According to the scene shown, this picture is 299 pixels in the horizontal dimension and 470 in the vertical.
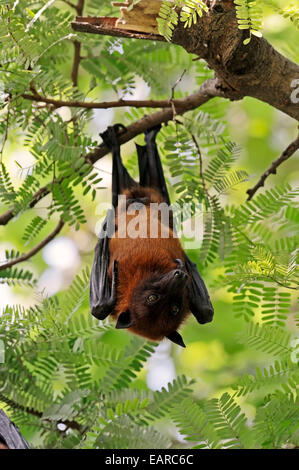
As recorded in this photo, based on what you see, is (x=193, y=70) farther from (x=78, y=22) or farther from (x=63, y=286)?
(x=63, y=286)

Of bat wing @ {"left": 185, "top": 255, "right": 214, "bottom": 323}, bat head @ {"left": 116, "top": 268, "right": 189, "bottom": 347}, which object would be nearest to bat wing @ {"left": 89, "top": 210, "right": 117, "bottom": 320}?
bat head @ {"left": 116, "top": 268, "right": 189, "bottom": 347}

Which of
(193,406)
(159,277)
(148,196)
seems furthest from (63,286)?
(193,406)

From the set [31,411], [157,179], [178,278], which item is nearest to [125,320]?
[178,278]

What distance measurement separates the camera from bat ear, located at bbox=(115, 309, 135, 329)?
4.72 metres

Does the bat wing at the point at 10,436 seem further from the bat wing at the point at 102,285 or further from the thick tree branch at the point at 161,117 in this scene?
the thick tree branch at the point at 161,117

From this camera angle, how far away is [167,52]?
210 inches

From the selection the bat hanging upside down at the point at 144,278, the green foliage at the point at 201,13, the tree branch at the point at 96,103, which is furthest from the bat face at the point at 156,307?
the green foliage at the point at 201,13

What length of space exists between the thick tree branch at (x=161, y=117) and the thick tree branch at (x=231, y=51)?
21cm

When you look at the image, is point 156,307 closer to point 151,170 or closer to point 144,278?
point 144,278

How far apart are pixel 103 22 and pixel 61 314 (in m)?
1.87

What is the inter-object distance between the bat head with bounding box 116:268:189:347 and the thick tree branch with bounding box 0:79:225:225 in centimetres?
101

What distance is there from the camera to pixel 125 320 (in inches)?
190

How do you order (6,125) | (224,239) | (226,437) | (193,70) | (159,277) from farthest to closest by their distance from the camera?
(193,70)
(159,277)
(224,239)
(6,125)
(226,437)

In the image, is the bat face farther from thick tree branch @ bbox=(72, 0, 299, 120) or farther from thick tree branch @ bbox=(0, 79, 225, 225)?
thick tree branch @ bbox=(72, 0, 299, 120)
